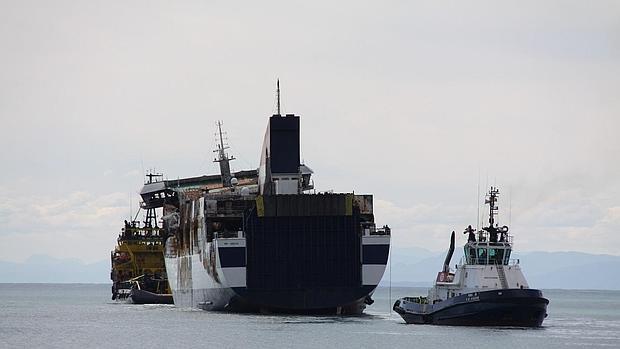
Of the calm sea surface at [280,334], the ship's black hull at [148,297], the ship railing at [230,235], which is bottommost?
the calm sea surface at [280,334]

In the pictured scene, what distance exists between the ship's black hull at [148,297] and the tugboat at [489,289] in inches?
2793

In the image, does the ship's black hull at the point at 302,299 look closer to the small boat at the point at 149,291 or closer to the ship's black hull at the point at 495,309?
the ship's black hull at the point at 495,309

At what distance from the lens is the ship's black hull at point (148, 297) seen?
151 meters

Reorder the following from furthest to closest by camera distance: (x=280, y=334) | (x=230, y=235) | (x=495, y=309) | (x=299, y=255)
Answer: (x=230, y=235)
(x=299, y=255)
(x=280, y=334)
(x=495, y=309)

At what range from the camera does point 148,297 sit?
499 ft

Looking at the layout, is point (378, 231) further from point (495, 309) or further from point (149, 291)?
point (149, 291)

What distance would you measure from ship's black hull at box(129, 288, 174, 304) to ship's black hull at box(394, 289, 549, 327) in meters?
71.4

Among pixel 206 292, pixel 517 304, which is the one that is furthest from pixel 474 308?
pixel 206 292

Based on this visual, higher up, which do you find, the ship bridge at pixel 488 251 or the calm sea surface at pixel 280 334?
the ship bridge at pixel 488 251

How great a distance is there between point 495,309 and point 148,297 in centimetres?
7935

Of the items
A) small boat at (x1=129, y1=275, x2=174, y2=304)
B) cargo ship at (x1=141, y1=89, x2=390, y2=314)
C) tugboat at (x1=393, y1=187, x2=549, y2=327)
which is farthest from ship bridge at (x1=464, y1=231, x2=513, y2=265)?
small boat at (x1=129, y1=275, x2=174, y2=304)

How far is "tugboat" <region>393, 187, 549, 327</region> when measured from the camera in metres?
78.5

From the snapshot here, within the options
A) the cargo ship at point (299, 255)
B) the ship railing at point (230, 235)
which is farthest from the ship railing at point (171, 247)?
the ship railing at point (230, 235)

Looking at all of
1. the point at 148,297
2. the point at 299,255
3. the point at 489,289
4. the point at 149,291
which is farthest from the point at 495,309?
the point at 149,291
